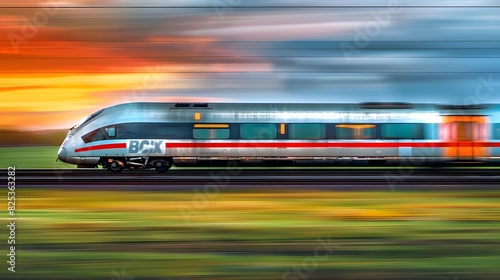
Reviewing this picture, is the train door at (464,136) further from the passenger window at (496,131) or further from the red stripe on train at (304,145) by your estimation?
the passenger window at (496,131)

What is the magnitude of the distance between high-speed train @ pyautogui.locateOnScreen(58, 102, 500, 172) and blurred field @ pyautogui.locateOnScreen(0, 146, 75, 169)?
56.9ft

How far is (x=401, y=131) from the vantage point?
2602 centimetres

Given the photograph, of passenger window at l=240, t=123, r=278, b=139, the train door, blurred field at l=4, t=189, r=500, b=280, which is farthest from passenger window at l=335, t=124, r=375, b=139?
blurred field at l=4, t=189, r=500, b=280

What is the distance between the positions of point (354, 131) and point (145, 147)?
830cm

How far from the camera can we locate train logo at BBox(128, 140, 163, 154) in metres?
25.0

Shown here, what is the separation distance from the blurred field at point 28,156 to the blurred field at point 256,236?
2922 centimetres

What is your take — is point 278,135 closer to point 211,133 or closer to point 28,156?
point 211,133

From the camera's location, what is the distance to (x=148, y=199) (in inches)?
559

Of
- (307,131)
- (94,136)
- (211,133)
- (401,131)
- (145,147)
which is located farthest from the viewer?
(401,131)

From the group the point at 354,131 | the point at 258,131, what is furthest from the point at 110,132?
the point at 354,131

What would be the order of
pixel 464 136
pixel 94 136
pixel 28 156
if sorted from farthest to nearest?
pixel 28 156
pixel 464 136
pixel 94 136

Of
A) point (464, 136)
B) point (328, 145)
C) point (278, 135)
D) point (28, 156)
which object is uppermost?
point (278, 135)

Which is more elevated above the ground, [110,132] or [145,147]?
[110,132]

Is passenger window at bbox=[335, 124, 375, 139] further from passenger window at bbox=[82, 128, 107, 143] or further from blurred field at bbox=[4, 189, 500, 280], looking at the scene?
blurred field at bbox=[4, 189, 500, 280]
